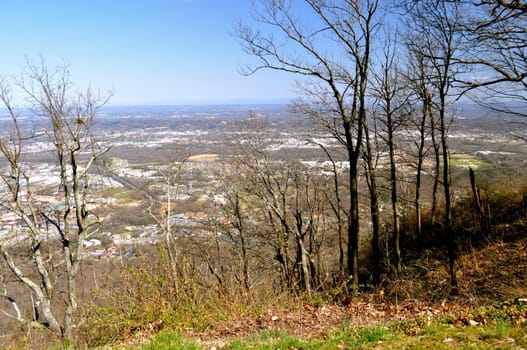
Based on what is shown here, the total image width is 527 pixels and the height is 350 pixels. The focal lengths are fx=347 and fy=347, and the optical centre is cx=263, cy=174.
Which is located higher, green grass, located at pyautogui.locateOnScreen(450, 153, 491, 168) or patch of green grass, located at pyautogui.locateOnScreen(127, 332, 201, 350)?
green grass, located at pyautogui.locateOnScreen(450, 153, 491, 168)

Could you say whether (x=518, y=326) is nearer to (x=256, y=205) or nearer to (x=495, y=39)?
(x=495, y=39)

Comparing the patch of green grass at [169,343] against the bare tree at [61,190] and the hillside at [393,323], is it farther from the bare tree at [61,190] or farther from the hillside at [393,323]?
the bare tree at [61,190]

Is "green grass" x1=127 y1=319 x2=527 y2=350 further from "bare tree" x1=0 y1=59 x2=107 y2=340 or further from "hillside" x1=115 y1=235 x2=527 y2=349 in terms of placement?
"bare tree" x1=0 y1=59 x2=107 y2=340

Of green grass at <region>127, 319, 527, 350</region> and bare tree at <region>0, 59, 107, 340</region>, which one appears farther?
bare tree at <region>0, 59, 107, 340</region>

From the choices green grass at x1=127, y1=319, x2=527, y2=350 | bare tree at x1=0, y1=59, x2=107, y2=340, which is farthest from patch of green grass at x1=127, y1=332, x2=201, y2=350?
bare tree at x1=0, y1=59, x2=107, y2=340

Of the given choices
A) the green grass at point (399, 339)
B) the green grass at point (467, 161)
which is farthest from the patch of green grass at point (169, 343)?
the green grass at point (467, 161)

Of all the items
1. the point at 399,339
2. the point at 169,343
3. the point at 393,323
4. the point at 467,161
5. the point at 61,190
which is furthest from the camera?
the point at 467,161

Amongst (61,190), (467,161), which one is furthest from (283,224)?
(467,161)

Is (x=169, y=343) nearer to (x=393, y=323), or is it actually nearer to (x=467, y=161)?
(x=393, y=323)

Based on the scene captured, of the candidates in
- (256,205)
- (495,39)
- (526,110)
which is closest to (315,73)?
(495,39)

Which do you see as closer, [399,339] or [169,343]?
[399,339]

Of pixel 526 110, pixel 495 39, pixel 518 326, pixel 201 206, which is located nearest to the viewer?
pixel 518 326
